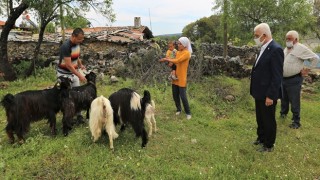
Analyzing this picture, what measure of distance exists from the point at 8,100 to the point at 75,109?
3.83ft

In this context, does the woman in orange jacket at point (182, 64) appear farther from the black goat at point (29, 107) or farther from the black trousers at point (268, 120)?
the black goat at point (29, 107)

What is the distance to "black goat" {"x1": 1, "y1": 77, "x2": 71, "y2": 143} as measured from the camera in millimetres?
4660

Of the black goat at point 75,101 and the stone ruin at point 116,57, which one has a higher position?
the stone ruin at point 116,57

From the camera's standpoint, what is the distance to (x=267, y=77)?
4.60 meters

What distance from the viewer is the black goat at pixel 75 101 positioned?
16.8 feet

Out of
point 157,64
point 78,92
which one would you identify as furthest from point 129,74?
point 78,92

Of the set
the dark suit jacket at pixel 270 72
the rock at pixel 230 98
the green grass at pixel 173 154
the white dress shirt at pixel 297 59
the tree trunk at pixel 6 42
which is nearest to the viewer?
the green grass at pixel 173 154

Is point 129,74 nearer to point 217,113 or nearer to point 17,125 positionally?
point 217,113

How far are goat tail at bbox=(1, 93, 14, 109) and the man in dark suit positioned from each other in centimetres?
403

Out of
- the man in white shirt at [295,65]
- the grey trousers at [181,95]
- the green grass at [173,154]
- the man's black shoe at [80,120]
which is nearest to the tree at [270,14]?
the man in white shirt at [295,65]

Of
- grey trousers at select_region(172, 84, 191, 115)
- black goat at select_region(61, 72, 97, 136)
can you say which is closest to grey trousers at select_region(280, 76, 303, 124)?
grey trousers at select_region(172, 84, 191, 115)

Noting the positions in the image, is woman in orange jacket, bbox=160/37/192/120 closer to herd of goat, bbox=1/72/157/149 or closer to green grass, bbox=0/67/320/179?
green grass, bbox=0/67/320/179

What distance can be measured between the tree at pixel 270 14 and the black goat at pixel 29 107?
43.9 ft

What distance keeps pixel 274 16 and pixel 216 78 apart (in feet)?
25.4
